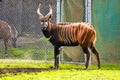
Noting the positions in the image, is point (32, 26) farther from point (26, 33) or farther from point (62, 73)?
point (62, 73)

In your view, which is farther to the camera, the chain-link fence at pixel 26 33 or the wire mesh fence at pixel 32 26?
the chain-link fence at pixel 26 33

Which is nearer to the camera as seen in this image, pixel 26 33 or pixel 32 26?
pixel 32 26

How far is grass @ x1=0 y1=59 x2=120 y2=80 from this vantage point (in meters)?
10.6

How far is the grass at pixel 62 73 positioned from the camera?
10.6 metres

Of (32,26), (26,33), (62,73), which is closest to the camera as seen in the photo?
(62,73)

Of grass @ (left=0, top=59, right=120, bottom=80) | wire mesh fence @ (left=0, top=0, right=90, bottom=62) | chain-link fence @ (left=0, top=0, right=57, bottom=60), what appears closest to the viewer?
grass @ (left=0, top=59, right=120, bottom=80)

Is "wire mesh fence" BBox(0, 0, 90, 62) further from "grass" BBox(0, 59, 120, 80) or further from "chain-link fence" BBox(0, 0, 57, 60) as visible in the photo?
"grass" BBox(0, 59, 120, 80)

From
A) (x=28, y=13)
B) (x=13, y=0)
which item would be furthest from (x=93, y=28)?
(x=13, y=0)

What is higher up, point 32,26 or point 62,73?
point 32,26

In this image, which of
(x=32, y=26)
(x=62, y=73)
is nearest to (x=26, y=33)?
(x=32, y=26)

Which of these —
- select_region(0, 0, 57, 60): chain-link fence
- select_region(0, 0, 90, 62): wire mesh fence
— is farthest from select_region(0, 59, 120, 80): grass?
select_region(0, 0, 57, 60): chain-link fence

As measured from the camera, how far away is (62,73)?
11609 millimetres

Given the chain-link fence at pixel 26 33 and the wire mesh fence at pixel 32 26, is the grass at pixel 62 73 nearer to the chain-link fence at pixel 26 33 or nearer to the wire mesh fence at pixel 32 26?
the wire mesh fence at pixel 32 26

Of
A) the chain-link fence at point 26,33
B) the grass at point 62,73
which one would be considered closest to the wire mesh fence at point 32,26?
the chain-link fence at point 26,33
